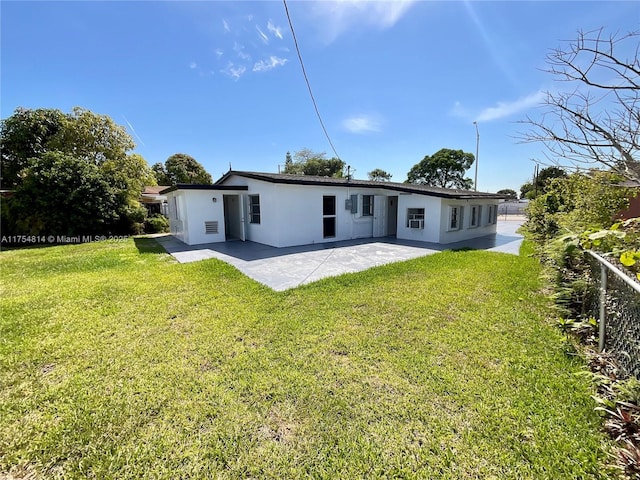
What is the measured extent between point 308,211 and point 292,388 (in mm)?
8685

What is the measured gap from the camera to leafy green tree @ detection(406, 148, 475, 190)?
120 ft

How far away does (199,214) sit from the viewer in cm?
1100

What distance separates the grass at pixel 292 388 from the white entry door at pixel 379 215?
8.10m

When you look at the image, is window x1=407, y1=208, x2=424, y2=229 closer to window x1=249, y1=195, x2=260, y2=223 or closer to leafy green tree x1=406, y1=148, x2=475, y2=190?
window x1=249, y1=195, x2=260, y2=223

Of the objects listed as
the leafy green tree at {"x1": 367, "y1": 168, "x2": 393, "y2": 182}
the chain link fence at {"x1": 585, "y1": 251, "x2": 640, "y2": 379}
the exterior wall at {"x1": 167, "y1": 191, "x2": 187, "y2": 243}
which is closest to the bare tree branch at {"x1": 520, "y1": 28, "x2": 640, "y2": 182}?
the chain link fence at {"x1": 585, "y1": 251, "x2": 640, "y2": 379}

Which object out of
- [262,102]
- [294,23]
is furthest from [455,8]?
[262,102]

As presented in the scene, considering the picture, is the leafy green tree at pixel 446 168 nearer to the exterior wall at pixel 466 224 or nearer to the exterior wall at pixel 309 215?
the exterior wall at pixel 466 224

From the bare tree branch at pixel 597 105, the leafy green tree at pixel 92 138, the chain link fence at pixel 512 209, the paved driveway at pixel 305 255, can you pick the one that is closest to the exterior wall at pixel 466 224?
the paved driveway at pixel 305 255

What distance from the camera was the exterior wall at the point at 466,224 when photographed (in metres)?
11.5

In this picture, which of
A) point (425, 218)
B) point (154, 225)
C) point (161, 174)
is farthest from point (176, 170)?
point (425, 218)

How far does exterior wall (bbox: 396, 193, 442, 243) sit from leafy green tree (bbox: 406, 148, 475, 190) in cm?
2924

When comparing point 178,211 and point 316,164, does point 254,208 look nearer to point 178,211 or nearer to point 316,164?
point 178,211

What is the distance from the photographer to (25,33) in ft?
31.0

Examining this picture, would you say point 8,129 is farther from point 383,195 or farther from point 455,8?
point 455,8
